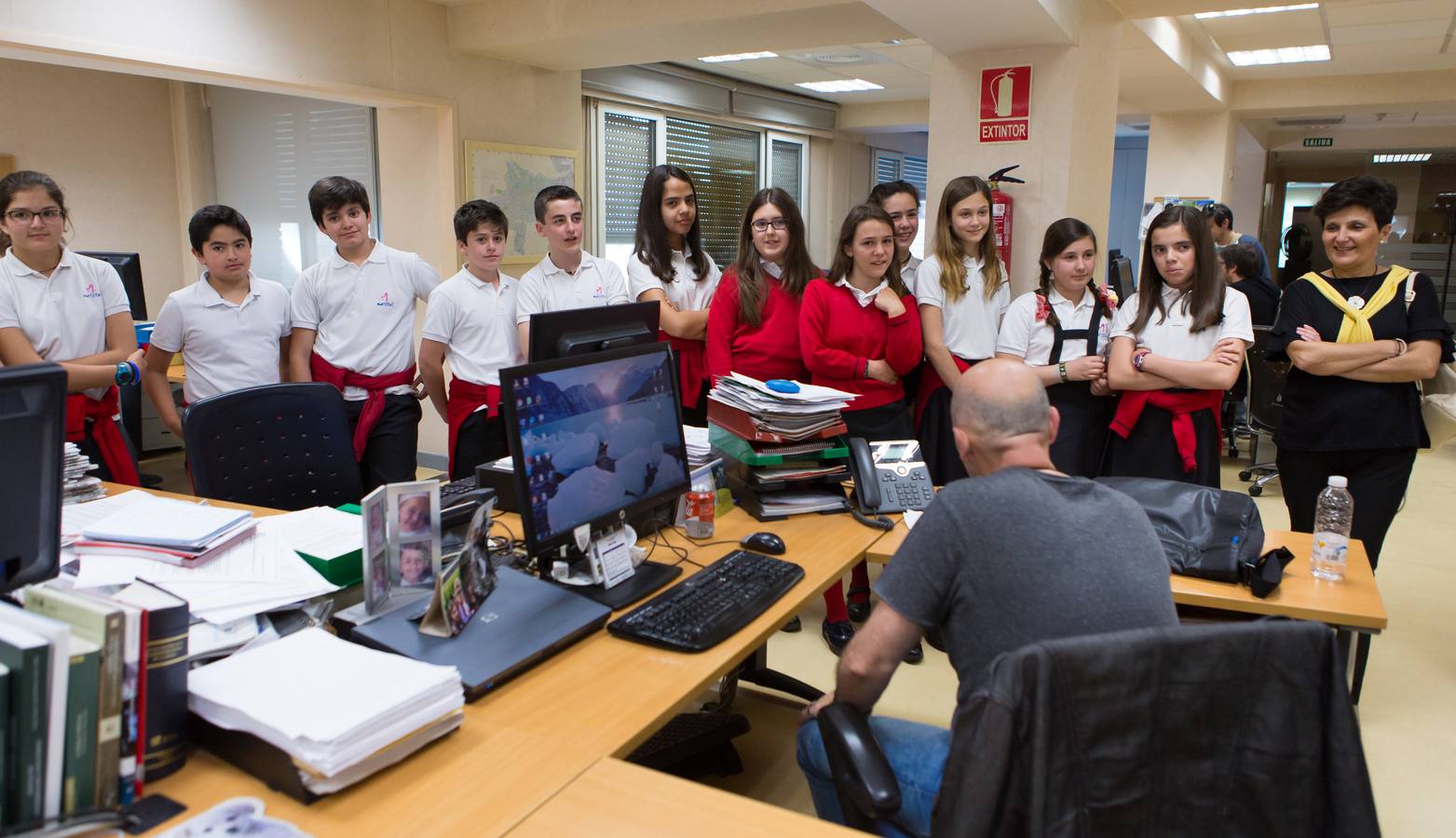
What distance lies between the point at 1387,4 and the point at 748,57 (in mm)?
4176

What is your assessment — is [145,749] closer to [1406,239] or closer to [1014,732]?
[1014,732]

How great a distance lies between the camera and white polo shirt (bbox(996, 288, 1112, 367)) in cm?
329

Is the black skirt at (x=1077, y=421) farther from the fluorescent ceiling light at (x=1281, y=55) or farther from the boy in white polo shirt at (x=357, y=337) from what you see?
the fluorescent ceiling light at (x=1281, y=55)

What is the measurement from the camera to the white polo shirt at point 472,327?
350 cm

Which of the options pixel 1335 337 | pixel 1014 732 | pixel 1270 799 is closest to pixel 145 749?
pixel 1014 732

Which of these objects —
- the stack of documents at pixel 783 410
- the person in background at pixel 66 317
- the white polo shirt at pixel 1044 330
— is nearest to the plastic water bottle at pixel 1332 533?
the white polo shirt at pixel 1044 330

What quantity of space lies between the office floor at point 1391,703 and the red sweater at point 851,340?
2.54 ft

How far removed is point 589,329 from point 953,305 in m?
1.69

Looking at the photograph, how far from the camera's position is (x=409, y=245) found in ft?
18.4

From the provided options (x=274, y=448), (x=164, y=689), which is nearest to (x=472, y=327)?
(x=274, y=448)

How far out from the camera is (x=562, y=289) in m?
3.62

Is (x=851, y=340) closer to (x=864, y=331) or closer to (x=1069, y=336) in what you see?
(x=864, y=331)

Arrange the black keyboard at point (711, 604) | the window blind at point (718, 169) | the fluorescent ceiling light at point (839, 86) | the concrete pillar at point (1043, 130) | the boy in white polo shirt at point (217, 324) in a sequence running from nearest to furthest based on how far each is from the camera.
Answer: the black keyboard at point (711, 604) < the boy in white polo shirt at point (217, 324) < the concrete pillar at point (1043, 130) < the window blind at point (718, 169) < the fluorescent ceiling light at point (839, 86)

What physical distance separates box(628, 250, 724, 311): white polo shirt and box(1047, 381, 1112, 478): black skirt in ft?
4.36
